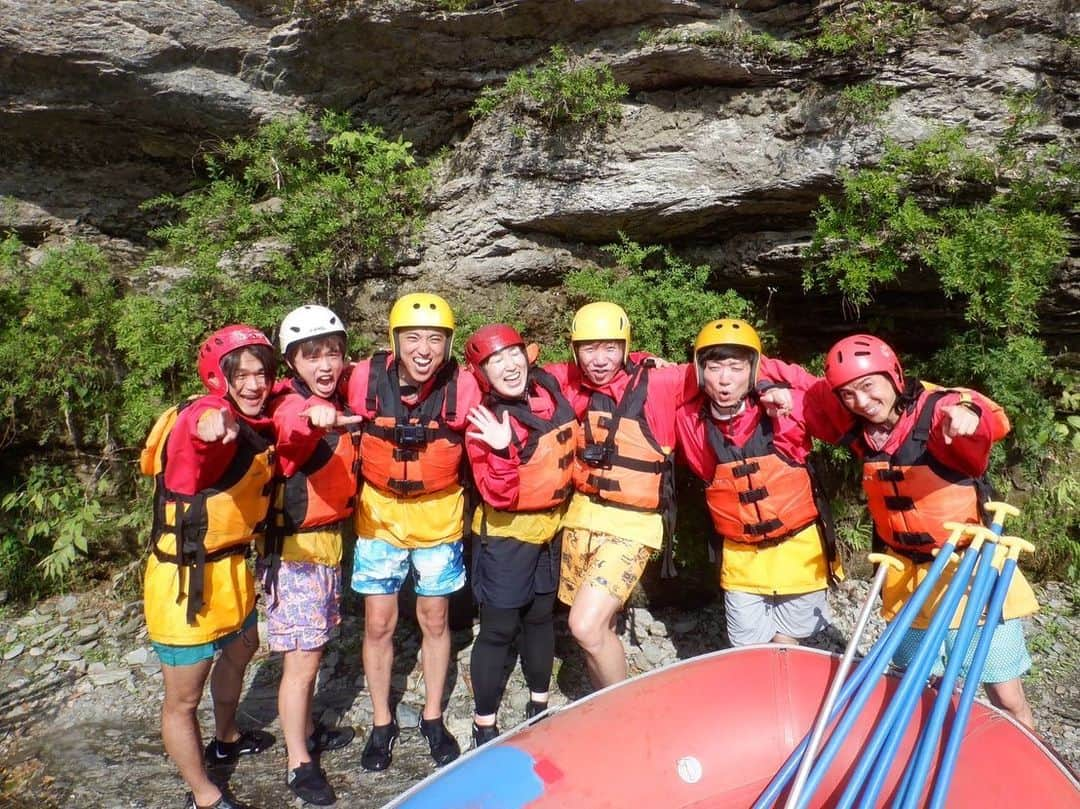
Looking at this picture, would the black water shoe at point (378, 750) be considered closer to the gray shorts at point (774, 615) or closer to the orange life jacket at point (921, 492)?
the gray shorts at point (774, 615)

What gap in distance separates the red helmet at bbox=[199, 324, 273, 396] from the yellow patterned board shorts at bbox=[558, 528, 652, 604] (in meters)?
2.18

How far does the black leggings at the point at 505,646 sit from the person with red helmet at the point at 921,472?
78.6 inches

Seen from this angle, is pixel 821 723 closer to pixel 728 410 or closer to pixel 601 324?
pixel 728 410

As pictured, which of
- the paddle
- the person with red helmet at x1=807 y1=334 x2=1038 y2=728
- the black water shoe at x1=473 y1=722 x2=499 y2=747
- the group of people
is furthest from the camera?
the black water shoe at x1=473 y1=722 x2=499 y2=747

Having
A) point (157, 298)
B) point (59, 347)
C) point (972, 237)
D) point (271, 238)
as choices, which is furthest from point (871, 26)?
point (59, 347)

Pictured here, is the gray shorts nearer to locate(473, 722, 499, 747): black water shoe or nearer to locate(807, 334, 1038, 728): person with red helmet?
locate(807, 334, 1038, 728): person with red helmet

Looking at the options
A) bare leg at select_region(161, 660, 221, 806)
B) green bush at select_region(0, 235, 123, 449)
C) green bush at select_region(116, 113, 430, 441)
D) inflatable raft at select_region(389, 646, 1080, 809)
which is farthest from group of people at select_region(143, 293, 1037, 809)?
green bush at select_region(0, 235, 123, 449)

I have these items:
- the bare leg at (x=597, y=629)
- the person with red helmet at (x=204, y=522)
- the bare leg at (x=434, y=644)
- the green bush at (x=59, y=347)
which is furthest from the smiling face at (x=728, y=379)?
the green bush at (x=59, y=347)

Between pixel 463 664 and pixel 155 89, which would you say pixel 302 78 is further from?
pixel 463 664

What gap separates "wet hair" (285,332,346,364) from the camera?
3.49 meters

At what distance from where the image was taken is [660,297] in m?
4.99

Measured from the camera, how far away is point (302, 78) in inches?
215

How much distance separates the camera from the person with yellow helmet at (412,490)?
3.61 metres

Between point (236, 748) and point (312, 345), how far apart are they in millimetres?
2763
